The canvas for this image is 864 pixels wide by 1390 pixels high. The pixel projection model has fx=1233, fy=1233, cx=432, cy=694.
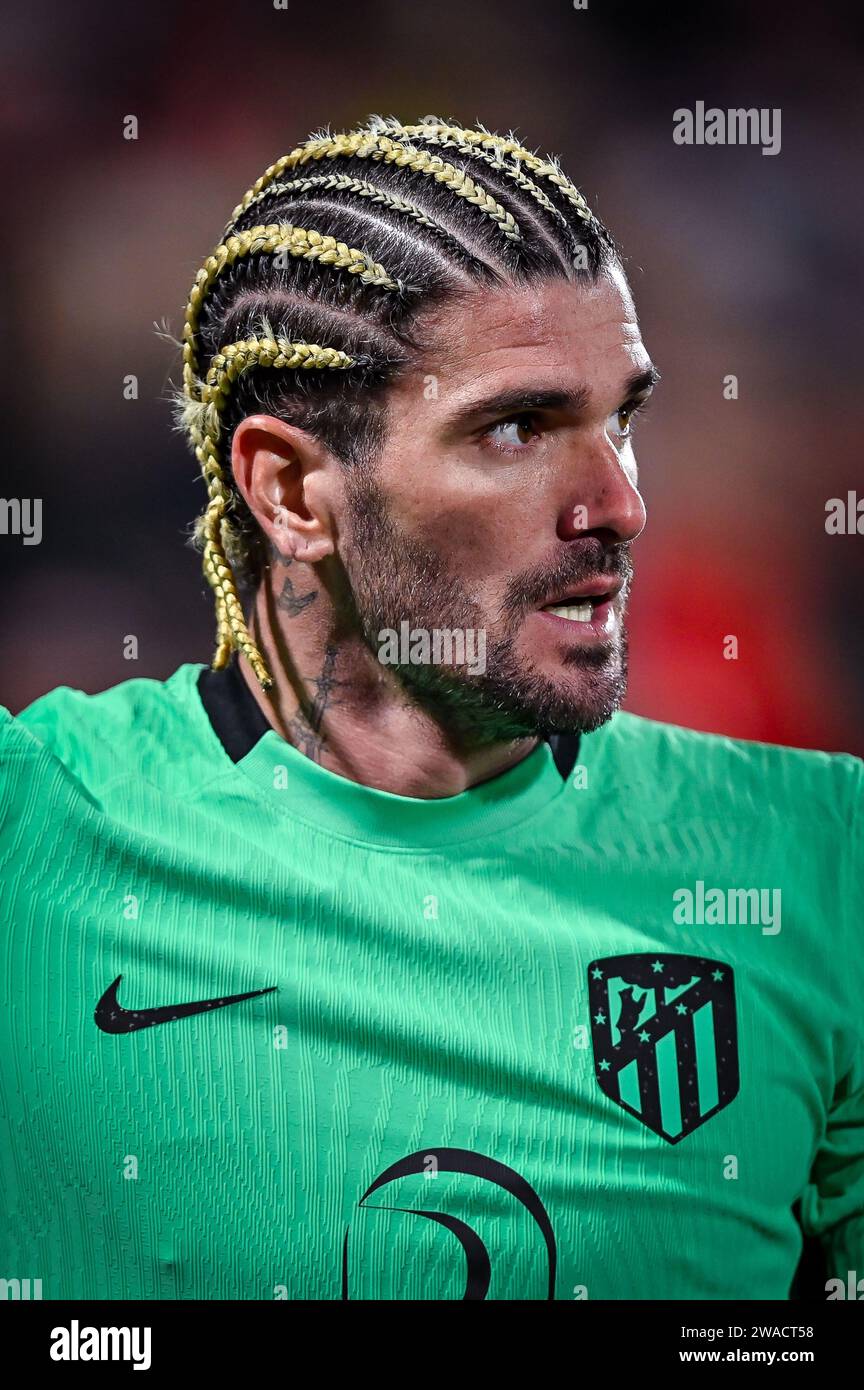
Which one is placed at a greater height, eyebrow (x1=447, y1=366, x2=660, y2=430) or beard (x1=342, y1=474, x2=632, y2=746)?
eyebrow (x1=447, y1=366, x2=660, y2=430)

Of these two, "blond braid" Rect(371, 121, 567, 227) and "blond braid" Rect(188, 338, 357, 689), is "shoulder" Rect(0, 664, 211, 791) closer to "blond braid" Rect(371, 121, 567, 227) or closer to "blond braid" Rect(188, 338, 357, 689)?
"blond braid" Rect(188, 338, 357, 689)

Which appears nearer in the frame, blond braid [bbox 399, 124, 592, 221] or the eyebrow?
the eyebrow

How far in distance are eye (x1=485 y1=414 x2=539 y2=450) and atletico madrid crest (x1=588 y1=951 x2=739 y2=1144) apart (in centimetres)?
74

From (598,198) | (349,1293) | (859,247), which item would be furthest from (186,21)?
(349,1293)

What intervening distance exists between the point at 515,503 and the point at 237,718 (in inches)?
20.2

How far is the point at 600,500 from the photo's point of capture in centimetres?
171

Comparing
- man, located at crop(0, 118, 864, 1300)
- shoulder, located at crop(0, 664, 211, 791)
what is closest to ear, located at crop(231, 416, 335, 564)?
man, located at crop(0, 118, 864, 1300)

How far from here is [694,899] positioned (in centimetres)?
183

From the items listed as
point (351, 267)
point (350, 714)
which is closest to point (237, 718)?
point (350, 714)

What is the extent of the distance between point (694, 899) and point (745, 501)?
64 centimetres

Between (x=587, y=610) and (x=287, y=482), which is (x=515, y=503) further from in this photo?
(x=287, y=482)

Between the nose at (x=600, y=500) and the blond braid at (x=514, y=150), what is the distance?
362mm

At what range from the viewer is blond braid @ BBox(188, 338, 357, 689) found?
70.1 inches

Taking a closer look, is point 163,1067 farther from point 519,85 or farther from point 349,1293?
point 519,85
